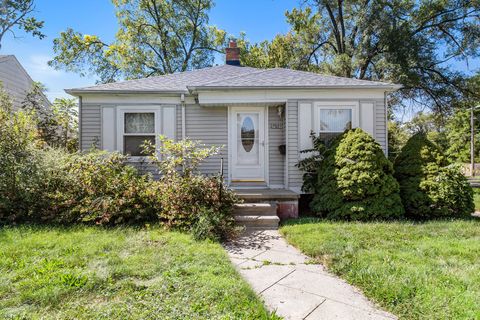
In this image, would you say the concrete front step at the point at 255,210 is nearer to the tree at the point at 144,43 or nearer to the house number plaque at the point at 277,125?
the house number plaque at the point at 277,125

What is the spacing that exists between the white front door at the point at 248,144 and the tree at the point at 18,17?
14110mm

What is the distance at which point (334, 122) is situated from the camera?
700cm

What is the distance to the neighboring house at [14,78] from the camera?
12852 mm

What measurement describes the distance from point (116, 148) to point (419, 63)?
1300 centimetres

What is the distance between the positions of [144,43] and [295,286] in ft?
63.6

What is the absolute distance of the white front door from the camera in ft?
24.2

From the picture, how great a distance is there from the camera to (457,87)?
41.2ft

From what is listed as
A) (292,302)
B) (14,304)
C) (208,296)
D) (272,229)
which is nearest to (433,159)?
(272,229)

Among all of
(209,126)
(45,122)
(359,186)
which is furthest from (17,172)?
(359,186)

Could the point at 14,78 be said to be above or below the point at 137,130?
above

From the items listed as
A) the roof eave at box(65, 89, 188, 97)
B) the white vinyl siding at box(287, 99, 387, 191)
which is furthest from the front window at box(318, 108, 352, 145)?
the roof eave at box(65, 89, 188, 97)

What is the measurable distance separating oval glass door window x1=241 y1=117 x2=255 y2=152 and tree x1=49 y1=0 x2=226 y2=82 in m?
13.4

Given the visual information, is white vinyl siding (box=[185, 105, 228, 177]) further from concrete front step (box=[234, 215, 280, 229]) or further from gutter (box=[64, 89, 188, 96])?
concrete front step (box=[234, 215, 280, 229])

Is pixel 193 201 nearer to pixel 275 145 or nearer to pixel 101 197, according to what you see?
pixel 101 197
